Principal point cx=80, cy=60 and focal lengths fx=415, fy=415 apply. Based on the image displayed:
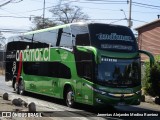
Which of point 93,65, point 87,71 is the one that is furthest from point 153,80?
point 93,65

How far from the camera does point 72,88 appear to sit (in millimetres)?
18250

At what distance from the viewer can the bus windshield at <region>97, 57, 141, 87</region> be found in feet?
53.8

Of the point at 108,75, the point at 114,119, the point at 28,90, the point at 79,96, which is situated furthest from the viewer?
the point at 28,90

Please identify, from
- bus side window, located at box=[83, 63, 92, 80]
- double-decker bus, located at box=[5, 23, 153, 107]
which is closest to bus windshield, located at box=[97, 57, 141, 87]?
double-decker bus, located at box=[5, 23, 153, 107]

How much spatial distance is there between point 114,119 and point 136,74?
8.41ft

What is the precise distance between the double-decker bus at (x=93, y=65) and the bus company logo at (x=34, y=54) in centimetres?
11

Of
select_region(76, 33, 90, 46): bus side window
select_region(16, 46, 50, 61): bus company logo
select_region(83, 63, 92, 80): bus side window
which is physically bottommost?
select_region(83, 63, 92, 80): bus side window

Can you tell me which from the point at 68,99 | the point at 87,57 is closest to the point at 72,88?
the point at 68,99

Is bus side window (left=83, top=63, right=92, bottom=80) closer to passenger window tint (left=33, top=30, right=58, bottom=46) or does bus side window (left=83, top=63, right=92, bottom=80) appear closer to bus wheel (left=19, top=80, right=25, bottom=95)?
passenger window tint (left=33, top=30, right=58, bottom=46)

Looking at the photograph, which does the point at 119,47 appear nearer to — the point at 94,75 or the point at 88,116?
the point at 94,75

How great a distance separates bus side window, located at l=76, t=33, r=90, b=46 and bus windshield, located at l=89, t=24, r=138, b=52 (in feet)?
0.92

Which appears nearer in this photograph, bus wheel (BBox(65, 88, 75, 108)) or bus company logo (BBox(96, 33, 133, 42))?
bus company logo (BBox(96, 33, 133, 42))

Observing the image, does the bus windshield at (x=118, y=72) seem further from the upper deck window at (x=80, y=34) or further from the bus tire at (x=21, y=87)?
the bus tire at (x=21, y=87)

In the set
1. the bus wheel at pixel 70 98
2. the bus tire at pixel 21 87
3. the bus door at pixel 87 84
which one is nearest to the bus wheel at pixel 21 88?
the bus tire at pixel 21 87
